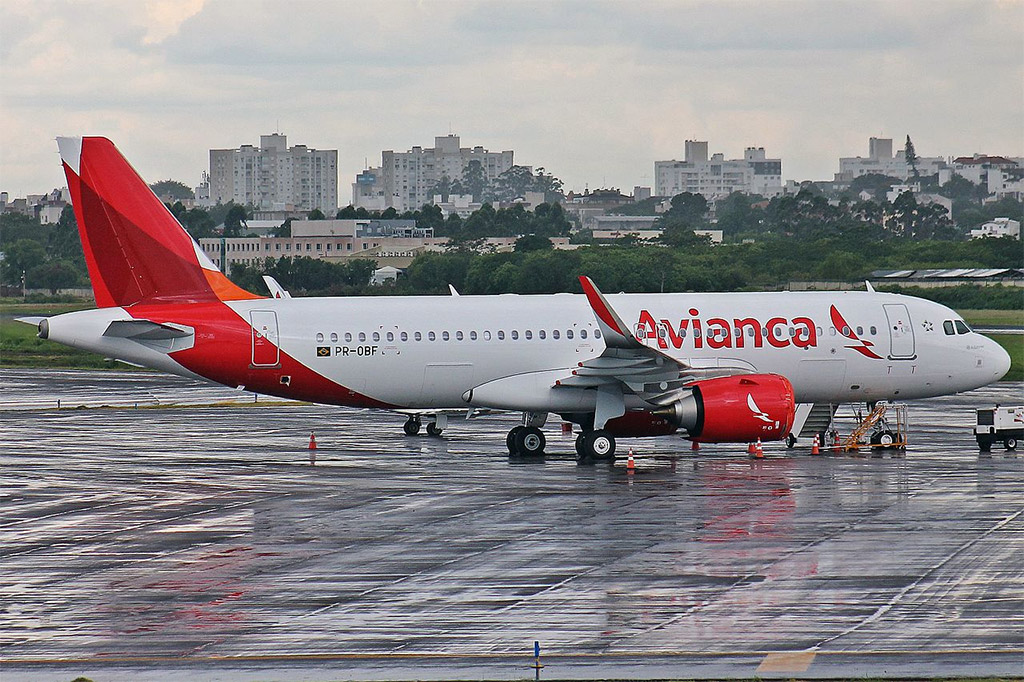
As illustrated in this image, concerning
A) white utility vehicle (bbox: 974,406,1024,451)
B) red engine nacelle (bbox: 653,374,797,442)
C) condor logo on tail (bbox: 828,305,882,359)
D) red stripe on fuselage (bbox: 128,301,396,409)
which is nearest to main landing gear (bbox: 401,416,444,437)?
red stripe on fuselage (bbox: 128,301,396,409)

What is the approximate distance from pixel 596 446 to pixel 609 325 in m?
3.14

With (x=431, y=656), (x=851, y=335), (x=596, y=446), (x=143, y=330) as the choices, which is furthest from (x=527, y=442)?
(x=431, y=656)

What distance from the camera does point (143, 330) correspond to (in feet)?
117

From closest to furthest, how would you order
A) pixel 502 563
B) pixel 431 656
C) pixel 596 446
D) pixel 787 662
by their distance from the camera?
1. pixel 787 662
2. pixel 431 656
3. pixel 502 563
4. pixel 596 446

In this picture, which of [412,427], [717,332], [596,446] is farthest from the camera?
[412,427]

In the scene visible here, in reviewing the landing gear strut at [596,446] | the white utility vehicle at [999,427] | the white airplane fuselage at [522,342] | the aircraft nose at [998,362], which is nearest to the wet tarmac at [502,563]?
the landing gear strut at [596,446]

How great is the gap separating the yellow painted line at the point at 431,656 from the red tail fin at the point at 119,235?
2057cm

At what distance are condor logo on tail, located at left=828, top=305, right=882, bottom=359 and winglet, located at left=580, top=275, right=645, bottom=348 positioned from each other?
6566 mm

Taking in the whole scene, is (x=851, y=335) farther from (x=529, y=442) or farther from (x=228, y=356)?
(x=228, y=356)

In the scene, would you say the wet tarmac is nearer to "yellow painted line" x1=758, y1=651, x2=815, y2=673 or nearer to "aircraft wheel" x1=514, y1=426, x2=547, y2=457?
"yellow painted line" x1=758, y1=651, x2=815, y2=673

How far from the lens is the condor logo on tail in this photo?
126 feet

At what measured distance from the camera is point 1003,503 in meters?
28.4

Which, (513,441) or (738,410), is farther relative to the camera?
(513,441)

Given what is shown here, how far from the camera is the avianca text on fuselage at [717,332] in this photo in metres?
37.5
